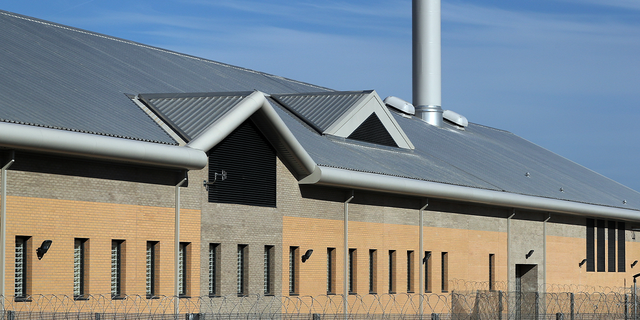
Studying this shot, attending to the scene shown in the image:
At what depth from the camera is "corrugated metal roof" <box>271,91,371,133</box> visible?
36938 millimetres

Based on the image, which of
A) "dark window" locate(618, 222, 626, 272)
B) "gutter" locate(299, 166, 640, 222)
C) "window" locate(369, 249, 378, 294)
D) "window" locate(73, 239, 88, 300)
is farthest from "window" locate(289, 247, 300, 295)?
"dark window" locate(618, 222, 626, 272)

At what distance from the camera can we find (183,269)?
89.1 ft

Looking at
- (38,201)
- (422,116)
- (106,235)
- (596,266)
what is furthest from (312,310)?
(422,116)

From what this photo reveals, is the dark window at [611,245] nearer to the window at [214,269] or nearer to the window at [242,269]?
the window at [242,269]

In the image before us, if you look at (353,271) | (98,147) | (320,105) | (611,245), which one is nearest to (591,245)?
(611,245)

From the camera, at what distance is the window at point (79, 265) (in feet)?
78.2

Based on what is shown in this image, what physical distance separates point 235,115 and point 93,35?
11.2 meters

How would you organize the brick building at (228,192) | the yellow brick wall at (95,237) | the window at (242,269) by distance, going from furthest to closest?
the window at (242,269), the brick building at (228,192), the yellow brick wall at (95,237)

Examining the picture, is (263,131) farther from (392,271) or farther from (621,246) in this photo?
(621,246)

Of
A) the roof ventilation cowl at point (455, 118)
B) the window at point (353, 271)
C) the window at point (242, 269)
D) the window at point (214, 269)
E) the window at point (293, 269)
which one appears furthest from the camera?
the roof ventilation cowl at point (455, 118)

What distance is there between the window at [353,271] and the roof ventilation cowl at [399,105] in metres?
22.2

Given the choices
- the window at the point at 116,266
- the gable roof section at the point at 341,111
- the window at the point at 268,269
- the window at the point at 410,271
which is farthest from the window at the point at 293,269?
the window at the point at 116,266

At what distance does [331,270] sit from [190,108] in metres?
7.87

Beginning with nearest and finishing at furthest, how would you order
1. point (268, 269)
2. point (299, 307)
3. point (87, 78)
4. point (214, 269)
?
point (214, 269)
point (87, 78)
point (268, 269)
point (299, 307)
